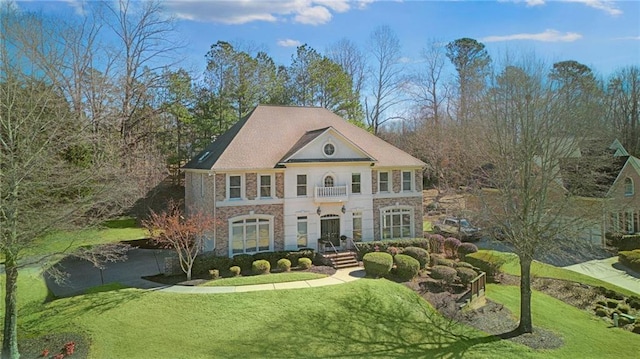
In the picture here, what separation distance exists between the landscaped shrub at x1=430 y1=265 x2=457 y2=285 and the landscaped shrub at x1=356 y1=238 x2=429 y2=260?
10.8ft

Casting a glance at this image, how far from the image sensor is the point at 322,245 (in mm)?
21531

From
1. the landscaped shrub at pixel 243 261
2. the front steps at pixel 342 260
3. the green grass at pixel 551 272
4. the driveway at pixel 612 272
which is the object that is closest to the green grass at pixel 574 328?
the green grass at pixel 551 272

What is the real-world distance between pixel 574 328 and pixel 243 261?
14.2m

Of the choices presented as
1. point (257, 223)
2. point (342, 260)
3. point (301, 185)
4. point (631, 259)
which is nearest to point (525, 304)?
point (342, 260)

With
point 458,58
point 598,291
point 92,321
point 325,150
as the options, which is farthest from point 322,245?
point 458,58

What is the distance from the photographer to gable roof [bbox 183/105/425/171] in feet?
66.9

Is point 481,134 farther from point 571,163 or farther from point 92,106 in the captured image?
point 92,106

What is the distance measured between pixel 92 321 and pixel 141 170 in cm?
1879

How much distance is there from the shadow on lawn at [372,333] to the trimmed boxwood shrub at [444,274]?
2.69 m

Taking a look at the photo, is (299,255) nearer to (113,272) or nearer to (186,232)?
(186,232)

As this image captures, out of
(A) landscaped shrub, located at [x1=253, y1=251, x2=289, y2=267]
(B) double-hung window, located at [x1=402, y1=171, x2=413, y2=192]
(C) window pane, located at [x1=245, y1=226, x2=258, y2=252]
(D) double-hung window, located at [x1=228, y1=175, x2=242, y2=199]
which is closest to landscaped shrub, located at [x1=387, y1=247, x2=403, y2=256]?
(B) double-hung window, located at [x1=402, y1=171, x2=413, y2=192]

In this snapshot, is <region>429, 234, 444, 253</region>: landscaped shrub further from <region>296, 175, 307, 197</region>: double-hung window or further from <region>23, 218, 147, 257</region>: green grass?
<region>23, 218, 147, 257</region>: green grass

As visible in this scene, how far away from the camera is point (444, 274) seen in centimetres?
1798

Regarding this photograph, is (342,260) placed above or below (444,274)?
above
